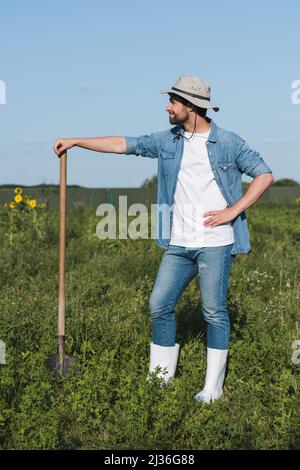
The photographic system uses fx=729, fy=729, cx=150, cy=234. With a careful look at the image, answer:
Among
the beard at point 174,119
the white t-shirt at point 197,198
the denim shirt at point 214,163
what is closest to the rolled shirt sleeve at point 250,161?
the denim shirt at point 214,163

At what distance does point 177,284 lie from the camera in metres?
4.48

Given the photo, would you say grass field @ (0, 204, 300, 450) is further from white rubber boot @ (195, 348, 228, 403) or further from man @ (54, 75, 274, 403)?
man @ (54, 75, 274, 403)

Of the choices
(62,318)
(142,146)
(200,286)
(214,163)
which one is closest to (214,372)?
(200,286)

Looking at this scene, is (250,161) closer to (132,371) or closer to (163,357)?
(163,357)

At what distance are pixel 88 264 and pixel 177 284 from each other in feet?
13.4

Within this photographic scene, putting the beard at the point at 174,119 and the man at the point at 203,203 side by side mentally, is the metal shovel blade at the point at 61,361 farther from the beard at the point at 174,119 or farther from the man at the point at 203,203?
the beard at the point at 174,119

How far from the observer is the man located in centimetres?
434

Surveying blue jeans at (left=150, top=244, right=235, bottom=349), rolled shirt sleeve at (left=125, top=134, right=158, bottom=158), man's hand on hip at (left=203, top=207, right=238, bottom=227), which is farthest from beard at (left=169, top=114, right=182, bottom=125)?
blue jeans at (left=150, top=244, right=235, bottom=349)

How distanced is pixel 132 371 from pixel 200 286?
755 millimetres

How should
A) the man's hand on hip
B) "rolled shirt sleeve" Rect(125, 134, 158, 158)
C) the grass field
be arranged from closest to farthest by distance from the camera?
the grass field, the man's hand on hip, "rolled shirt sleeve" Rect(125, 134, 158, 158)

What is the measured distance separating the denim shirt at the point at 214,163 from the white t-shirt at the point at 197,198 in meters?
0.04

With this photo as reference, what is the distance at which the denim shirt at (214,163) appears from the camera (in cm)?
436
